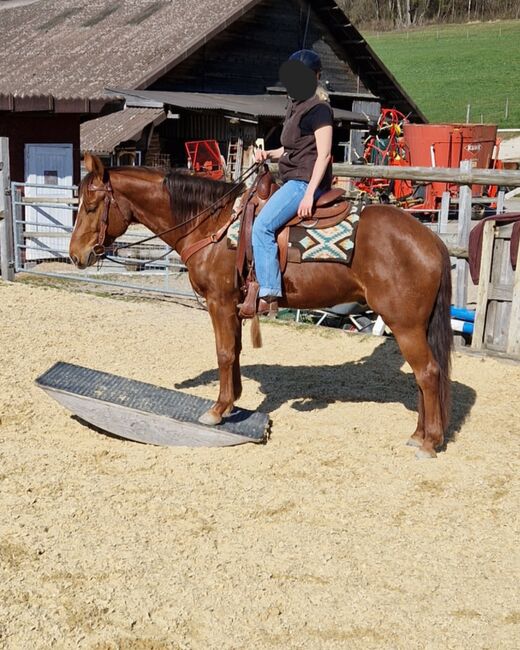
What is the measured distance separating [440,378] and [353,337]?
134 inches

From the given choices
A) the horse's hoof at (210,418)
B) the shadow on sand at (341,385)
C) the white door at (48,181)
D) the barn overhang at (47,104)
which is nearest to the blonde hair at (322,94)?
the horse's hoof at (210,418)

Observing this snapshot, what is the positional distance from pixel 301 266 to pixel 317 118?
1.02m

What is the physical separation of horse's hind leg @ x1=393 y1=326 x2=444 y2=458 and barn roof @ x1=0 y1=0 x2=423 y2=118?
15.4 metres

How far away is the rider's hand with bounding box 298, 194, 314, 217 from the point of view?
5.44 meters

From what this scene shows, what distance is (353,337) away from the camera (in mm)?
8953

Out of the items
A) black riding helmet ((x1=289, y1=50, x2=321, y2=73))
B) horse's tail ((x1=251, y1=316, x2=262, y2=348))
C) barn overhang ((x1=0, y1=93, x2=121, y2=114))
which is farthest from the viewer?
barn overhang ((x1=0, y1=93, x2=121, y2=114))

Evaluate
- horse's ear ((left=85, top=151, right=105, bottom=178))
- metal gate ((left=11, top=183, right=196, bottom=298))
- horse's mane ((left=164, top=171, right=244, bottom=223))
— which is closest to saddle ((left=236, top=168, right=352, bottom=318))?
horse's mane ((left=164, top=171, right=244, bottom=223))

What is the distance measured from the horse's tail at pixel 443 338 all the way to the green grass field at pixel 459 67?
3815cm

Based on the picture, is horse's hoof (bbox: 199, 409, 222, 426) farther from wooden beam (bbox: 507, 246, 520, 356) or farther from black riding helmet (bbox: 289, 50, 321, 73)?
wooden beam (bbox: 507, 246, 520, 356)

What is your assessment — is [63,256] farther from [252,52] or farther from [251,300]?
[252,52]

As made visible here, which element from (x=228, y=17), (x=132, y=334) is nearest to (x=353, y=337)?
(x=132, y=334)

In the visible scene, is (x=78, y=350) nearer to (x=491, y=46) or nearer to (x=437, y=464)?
(x=437, y=464)

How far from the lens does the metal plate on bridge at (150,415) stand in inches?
221

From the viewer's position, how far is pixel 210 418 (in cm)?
570
